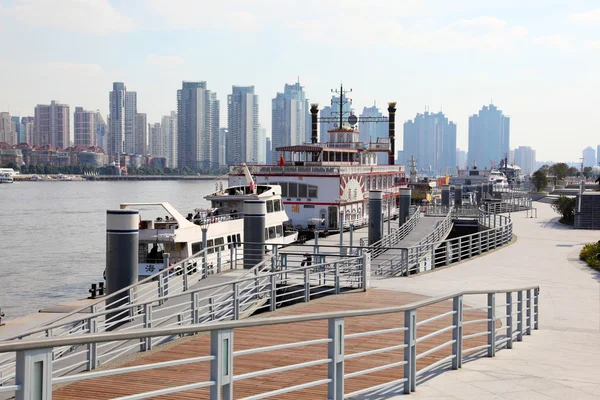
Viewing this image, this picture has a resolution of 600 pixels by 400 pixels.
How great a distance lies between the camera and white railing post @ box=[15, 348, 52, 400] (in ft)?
12.6

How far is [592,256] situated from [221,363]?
2376 centimetres

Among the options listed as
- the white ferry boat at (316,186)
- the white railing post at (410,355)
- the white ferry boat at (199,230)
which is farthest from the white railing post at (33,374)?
the white ferry boat at (316,186)

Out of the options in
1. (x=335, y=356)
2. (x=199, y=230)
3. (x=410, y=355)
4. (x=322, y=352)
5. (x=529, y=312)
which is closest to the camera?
(x=335, y=356)

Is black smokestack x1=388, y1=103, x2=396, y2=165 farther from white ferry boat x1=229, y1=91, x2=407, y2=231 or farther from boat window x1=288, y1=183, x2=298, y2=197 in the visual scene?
boat window x1=288, y1=183, x2=298, y2=197

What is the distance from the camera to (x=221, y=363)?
5.18 m

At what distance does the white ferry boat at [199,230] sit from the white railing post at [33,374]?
21905 millimetres

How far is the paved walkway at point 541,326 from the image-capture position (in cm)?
812

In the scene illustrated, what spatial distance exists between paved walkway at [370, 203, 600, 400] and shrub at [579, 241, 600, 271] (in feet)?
1.06

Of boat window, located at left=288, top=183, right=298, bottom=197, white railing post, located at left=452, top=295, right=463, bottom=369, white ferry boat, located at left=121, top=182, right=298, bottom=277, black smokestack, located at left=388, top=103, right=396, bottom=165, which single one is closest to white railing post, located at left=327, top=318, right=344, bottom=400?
white railing post, located at left=452, top=295, right=463, bottom=369

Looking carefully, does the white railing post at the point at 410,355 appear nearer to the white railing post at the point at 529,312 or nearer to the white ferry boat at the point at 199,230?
the white railing post at the point at 529,312

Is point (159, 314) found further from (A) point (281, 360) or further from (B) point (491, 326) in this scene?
(B) point (491, 326)

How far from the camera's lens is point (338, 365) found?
6.46m

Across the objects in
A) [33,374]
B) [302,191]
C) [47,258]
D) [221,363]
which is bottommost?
[47,258]

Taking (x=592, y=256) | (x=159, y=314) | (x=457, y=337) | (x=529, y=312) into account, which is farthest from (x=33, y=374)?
(x=592, y=256)
